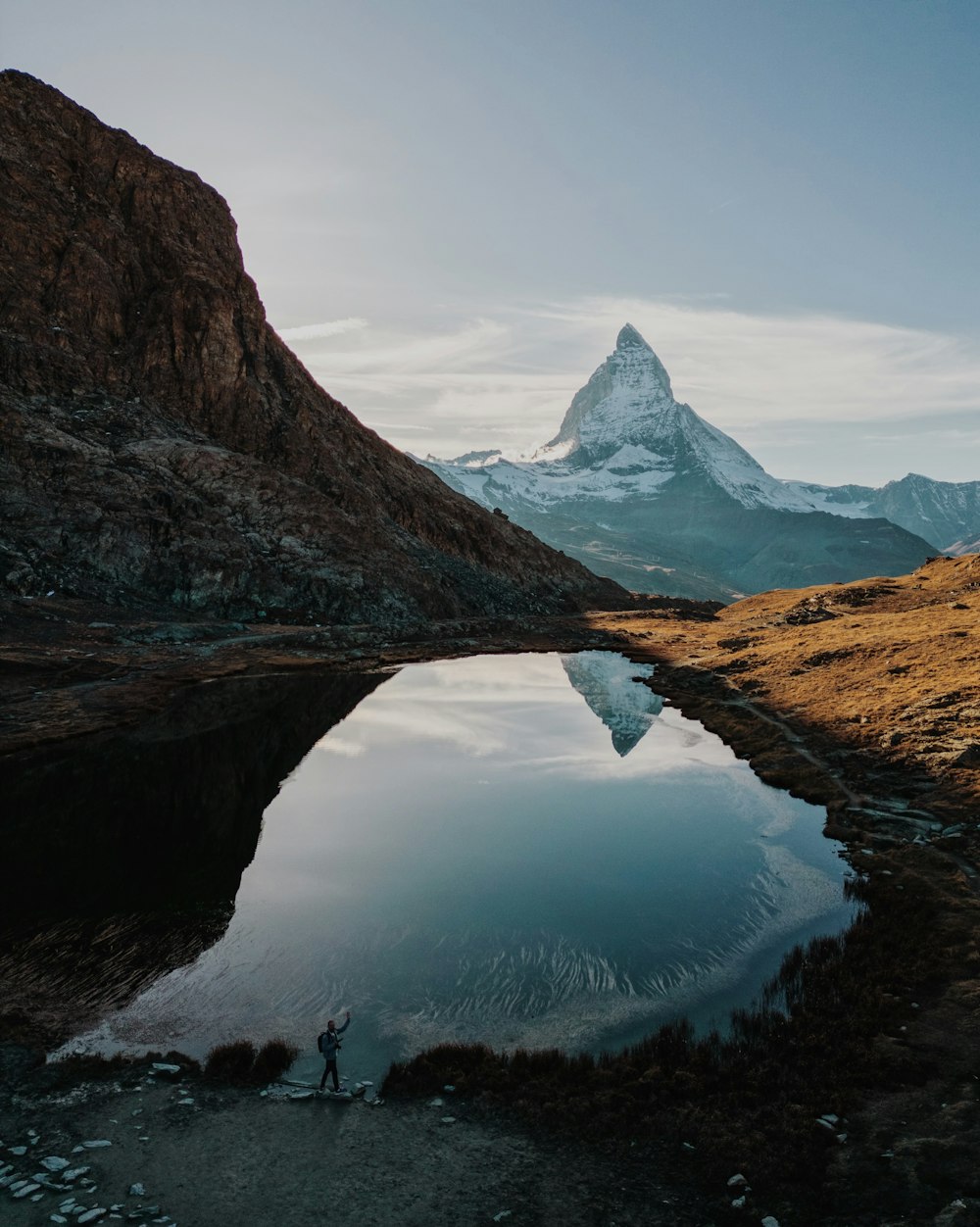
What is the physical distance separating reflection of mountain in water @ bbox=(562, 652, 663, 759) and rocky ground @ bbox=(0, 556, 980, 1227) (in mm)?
4050

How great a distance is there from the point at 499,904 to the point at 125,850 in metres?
16.9

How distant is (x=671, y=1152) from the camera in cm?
1562

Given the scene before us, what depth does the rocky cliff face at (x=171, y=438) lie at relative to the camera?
303 ft

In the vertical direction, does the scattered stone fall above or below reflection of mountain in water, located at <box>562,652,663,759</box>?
below

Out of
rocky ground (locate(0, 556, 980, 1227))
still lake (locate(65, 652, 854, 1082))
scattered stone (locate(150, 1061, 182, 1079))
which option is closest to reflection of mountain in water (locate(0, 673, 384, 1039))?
still lake (locate(65, 652, 854, 1082))

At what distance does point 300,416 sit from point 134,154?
Answer: 2254 inches

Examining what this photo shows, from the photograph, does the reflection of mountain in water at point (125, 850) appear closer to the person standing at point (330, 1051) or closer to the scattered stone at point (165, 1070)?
the scattered stone at point (165, 1070)

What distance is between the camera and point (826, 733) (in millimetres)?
50312

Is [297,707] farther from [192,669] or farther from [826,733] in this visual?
[826,733]

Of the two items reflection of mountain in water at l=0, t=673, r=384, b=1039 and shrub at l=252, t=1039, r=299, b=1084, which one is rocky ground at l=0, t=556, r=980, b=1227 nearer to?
shrub at l=252, t=1039, r=299, b=1084

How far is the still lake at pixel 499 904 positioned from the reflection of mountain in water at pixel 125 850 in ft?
4.51

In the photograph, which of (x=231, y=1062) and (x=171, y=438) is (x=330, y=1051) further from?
(x=171, y=438)

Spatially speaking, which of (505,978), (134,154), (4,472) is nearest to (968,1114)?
(505,978)

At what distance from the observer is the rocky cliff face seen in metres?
92.3
